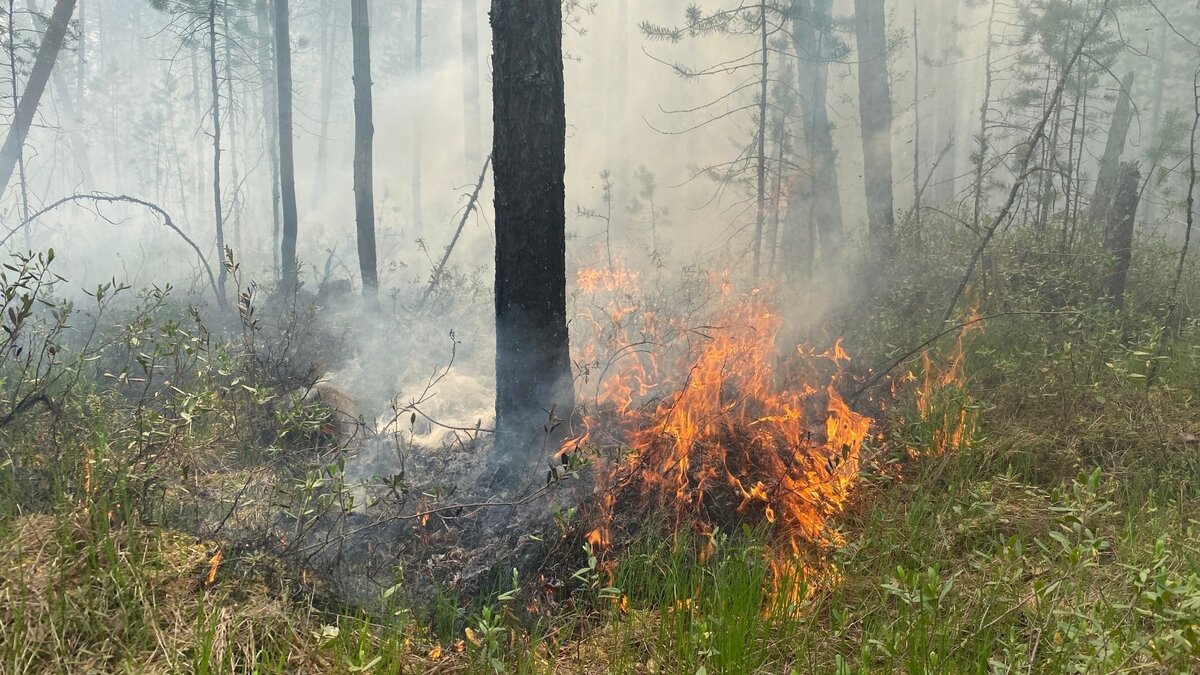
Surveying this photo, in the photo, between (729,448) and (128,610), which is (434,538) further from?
(729,448)

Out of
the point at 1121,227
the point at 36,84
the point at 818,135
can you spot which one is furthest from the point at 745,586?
the point at 36,84

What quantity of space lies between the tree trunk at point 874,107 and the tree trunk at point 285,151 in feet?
35.4

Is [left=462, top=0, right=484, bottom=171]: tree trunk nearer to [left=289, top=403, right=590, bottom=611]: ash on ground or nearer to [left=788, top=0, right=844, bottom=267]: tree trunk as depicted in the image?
[left=788, top=0, right=844, bottom=267]: tree trunk

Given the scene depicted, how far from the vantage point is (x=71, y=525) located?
8.52ft

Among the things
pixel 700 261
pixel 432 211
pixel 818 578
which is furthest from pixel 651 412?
pixel 432 211

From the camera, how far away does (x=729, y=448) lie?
13.2 feet

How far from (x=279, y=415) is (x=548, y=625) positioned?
2045mm

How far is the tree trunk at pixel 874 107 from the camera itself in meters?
9.97

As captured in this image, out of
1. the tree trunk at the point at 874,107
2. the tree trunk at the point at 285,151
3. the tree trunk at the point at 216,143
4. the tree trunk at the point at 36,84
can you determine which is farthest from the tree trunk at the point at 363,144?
the tree trunk at the point at 874,107

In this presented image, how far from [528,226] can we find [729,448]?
6.80ft

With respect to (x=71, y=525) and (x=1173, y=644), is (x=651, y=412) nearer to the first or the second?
(x=1173, y=644)

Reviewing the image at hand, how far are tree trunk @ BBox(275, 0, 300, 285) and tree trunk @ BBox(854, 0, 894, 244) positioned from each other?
10.8m

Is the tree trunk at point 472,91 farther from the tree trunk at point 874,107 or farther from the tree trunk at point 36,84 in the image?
the tree trunk at point 874,107

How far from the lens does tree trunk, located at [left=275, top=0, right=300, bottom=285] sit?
1270 centimetres
